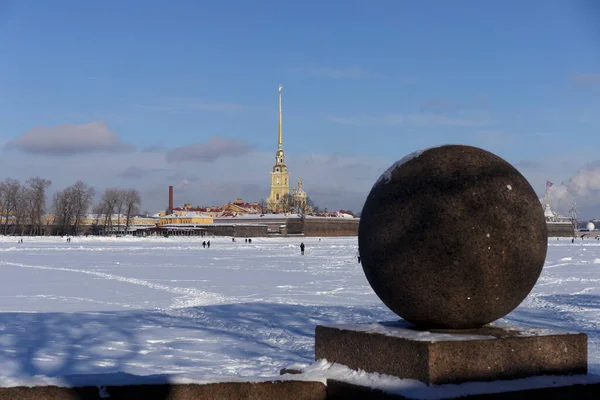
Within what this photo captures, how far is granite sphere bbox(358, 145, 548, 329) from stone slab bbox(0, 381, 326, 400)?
0.99 m

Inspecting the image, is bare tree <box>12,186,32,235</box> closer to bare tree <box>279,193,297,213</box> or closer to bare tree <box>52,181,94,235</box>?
bare tree <box>52,181,94,235</box>

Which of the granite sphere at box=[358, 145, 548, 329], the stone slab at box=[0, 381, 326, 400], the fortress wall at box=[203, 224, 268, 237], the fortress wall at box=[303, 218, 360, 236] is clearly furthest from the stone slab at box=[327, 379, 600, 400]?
the fortress wall at box=[303, 218, 360, 236]

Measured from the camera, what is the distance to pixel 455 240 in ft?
17.3

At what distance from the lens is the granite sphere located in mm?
5293

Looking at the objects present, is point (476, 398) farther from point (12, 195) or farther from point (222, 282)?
point (12, 195)

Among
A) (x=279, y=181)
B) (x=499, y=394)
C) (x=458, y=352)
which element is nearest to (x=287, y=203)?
(x=279, y=181)

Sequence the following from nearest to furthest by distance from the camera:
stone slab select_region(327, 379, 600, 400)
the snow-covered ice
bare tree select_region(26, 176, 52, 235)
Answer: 1. stone slab select_region(327, 379, 600, 400)
2. the snow-covered ice
3. bare tree select_region(26, 176, 52, 235)

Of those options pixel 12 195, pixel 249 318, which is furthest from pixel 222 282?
pixel 12 195

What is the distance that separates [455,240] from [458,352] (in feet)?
2.62

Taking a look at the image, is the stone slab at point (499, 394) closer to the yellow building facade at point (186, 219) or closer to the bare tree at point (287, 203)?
the yellow building facade at point (186, 219)

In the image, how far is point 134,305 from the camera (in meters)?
17.2

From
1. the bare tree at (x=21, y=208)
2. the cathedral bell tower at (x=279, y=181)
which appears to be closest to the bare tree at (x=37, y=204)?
the bare tree at (x=21, y=208)

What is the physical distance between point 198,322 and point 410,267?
9.03 m

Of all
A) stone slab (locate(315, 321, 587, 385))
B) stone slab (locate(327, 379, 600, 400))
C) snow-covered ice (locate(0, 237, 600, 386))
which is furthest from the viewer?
snow-covered ice (locate(0, 237, 600, 386))
